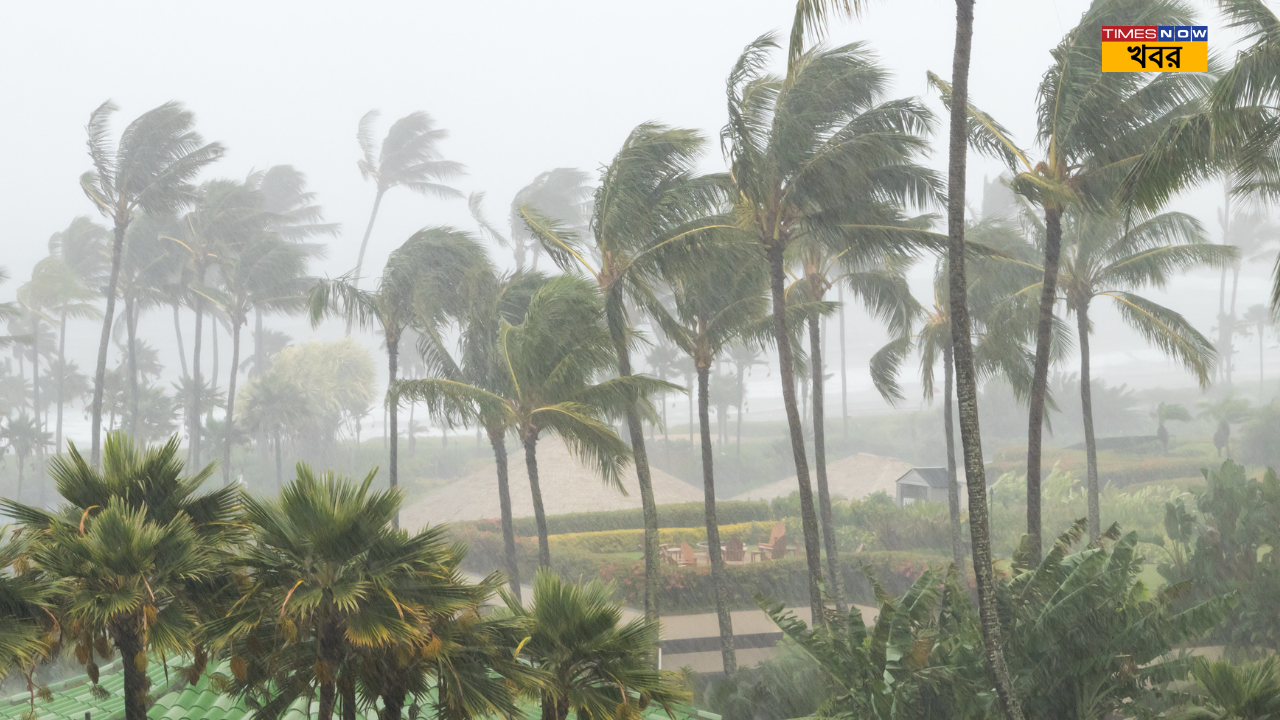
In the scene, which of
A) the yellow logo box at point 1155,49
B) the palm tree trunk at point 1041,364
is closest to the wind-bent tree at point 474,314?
the palm tree trunk at point 1041,364

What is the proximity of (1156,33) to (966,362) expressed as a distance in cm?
657

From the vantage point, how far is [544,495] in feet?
121

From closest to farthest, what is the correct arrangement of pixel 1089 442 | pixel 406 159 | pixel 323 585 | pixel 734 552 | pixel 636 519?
pixel 323 585 → pixel 1089 442 → pixel 734 552 → pixel 636 519 → pixel 406 159

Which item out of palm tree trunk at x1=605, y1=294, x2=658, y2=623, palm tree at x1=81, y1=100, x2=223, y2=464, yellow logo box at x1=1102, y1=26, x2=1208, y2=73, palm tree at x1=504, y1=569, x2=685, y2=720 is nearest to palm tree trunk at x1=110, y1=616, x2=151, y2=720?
palm tree at x1=504, y1=569, x2=685, y2=720

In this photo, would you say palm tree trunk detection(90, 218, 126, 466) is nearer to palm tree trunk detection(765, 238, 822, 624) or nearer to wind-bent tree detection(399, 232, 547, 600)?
wind-bent tree detection(399, 232, 547, 600)

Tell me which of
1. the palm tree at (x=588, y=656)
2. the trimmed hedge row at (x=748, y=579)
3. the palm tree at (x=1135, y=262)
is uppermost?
the palm tree at (x=1135, y=262)

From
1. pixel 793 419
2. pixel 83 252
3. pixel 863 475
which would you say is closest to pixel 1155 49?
pixel 793 419

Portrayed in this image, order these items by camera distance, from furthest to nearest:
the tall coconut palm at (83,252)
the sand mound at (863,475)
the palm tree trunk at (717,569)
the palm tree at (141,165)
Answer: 1. the tall coconut palm at (83,252)
2. the sand mound at (863,475)
3. the palm tree at (141,165)
4. the palm tree trunk at (717,569)

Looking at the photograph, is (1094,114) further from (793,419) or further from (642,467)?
(642,467)

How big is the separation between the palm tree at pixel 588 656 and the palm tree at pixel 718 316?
869cm

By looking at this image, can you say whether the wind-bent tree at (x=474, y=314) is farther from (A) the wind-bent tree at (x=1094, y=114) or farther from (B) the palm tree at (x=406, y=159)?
(B) the palm tree at (x=406, y=159)

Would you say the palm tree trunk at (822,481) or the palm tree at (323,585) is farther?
the palm tree trunk at (822,481)

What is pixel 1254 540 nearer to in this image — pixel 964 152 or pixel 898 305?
pixel 898 305

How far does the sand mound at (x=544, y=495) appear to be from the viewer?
3566cm
